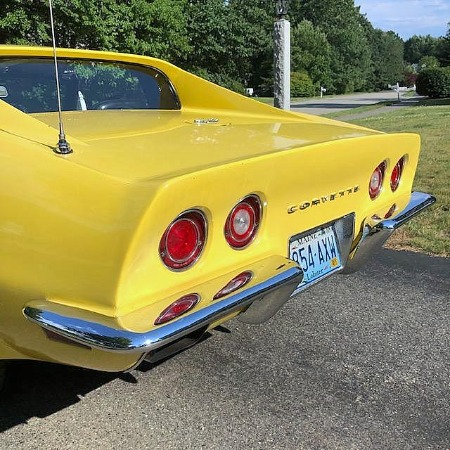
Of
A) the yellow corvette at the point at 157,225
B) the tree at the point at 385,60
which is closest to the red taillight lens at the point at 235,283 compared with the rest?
the yellow corvette at the point at 157,225

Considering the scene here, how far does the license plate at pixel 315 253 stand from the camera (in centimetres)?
249

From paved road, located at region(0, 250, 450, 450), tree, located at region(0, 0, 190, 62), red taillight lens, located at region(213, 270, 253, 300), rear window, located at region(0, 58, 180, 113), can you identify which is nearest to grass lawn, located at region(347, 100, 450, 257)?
paved road, located at region(0, 250, 450, 450)

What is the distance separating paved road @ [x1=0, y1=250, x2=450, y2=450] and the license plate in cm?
49

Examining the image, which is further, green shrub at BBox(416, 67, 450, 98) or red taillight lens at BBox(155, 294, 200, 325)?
green shrub at BBox(416, 67, 450, 98)

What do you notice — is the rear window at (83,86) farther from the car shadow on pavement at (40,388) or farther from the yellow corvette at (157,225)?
the car shadow on pavement at (40,388)

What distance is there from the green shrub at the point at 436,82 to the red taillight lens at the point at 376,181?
29.2m

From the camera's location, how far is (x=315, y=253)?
8.54ft

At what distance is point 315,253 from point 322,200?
0.81 ft

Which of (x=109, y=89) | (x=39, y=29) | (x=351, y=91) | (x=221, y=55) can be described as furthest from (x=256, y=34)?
(x=109, y=89)

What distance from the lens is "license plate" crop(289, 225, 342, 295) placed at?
8.17ft

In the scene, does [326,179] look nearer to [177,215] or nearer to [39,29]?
[177,215]

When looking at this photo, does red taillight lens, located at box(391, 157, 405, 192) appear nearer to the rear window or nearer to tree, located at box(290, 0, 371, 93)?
the rear window

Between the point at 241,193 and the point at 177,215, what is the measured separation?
321 millimetres

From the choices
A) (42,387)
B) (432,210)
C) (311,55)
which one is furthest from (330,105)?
(42,387)
